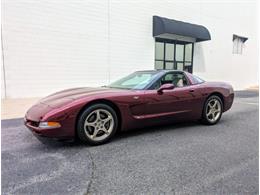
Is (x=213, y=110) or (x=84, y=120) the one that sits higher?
(x=84, y=120)

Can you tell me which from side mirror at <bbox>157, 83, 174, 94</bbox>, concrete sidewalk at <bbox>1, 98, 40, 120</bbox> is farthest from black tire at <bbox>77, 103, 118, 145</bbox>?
concrete sidewalk at <bbox>1, 98, 40, 120</bbox>

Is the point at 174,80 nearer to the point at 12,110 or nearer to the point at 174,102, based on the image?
the point at 174,102

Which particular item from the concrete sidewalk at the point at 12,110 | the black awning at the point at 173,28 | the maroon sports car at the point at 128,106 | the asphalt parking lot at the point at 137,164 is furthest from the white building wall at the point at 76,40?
the maroon sports car at the point at 128,106

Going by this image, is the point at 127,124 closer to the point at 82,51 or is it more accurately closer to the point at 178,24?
the point at 82,51

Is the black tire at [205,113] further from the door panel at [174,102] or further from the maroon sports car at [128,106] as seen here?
the door panel at [174,102]

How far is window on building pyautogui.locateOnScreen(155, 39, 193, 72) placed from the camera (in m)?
12.2

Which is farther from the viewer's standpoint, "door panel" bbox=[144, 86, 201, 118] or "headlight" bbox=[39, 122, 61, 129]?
"door panel" bbox=[144, 86, 201, 118]

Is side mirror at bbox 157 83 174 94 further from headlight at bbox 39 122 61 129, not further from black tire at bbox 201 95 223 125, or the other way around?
headlight at bbox 39 122 61 129

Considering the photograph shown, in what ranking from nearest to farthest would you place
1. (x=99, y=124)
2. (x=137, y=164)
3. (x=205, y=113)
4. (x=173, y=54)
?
(x=137, y=164), (x=99, y=124), (x=205, y=113), (x=173, y=54)

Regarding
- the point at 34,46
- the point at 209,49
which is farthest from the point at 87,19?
the point at 209,49

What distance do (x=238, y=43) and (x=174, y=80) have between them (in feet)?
56.1

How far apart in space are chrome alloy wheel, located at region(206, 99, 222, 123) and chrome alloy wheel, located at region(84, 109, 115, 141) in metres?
2.35

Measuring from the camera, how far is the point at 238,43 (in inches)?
707

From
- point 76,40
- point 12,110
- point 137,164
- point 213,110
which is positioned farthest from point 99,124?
point 76,40
